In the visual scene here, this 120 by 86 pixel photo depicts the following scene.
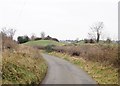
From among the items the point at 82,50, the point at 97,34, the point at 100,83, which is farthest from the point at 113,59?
the point at 97,34

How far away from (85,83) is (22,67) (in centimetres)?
489

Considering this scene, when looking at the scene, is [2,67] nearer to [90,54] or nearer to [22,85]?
[22,85]

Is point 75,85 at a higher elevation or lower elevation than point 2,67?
lower

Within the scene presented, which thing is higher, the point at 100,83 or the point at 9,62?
the point at 9,62

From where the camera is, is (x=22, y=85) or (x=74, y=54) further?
(x=74, y=54)

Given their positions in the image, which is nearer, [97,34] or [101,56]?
[101,56]

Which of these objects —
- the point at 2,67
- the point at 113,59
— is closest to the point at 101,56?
the point at 113,59

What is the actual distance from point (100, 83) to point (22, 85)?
7127 millimetres

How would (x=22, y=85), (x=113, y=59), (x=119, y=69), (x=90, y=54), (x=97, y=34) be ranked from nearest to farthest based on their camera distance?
(x=22, y=85), (x=119, y=69), (x=113, y=59), (x=90, y=54), (x=97, y=34)

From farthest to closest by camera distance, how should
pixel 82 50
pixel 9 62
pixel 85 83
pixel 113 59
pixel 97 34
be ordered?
pixel 97 34 → pixel 82 50 → pixel 113 59 → pixel 85 83 → pixel 9 62

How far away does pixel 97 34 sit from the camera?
9531 cm

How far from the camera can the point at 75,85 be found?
2302 cm

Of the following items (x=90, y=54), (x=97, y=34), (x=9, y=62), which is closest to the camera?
(x=9, y=62)

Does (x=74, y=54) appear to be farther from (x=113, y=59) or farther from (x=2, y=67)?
(x=2, y=67)
